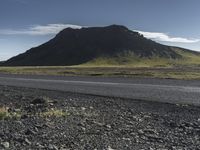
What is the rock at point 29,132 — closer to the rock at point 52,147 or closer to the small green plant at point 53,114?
the rock at point 52,147

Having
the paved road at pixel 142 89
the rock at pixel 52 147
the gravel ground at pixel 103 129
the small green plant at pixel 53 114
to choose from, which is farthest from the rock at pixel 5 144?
the paved road at pixel 142 89

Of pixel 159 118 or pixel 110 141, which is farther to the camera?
pixel 159 118

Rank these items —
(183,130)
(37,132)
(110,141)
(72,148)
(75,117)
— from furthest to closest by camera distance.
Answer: (75,117)
(183,130)
(37,132)
(110,141)
(72,148)

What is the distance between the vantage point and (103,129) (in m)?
12.3

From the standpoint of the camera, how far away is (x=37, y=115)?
14.9 meters

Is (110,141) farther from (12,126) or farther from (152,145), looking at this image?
(12,126)

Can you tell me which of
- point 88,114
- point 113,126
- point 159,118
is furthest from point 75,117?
point 159,118

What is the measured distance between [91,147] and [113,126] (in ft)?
9.83

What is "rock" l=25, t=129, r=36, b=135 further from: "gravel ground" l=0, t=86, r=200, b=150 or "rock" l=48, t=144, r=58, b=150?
"rock" l=48, t=144, r=58, b=150

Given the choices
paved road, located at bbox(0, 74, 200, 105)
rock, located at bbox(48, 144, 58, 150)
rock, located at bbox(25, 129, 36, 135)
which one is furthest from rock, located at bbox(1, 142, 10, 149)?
paved road, located at bbox(0, 74, 200, 105)

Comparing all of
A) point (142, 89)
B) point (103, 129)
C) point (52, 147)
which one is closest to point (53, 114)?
point (103, 129)

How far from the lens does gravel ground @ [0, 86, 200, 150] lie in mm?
10344

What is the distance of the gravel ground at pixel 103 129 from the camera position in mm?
10344

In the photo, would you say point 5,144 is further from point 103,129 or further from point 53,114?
point 53,114
